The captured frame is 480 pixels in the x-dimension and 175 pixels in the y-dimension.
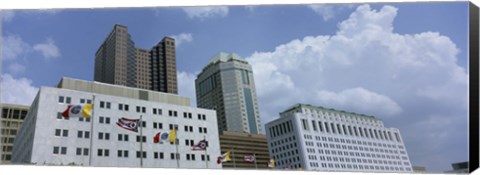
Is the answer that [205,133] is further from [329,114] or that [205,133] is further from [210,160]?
[329,114]

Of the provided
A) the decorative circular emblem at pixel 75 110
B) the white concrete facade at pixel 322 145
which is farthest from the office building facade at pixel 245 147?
the decorative circular emblem at pixel 75 110

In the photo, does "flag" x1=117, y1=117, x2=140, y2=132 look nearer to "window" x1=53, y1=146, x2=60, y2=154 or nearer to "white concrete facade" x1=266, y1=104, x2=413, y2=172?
"window" x1=53, y1=146, x2=60, y2=154

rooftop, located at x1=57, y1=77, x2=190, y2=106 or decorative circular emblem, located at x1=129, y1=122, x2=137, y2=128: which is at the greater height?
rooftop, located at x1=57, y1=77, x2=190, y2=106

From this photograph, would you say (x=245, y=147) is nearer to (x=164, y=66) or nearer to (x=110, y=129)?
(x=164, y=66)

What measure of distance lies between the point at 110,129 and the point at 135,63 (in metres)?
101

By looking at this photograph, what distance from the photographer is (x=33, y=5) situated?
37656mm

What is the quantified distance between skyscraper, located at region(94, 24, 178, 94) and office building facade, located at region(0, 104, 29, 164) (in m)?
36.7

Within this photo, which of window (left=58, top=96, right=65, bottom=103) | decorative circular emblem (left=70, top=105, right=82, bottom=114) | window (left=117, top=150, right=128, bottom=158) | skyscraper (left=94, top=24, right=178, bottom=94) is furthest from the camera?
skyscraper (left=94, top=24, right=178, bottom=94)

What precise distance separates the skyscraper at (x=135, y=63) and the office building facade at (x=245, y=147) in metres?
28.8

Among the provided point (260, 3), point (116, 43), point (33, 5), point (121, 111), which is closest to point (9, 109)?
point (116, 43)

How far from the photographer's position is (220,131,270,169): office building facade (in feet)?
529

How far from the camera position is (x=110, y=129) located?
6938 centimetres

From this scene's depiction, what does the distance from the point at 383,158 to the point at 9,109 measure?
492 ft

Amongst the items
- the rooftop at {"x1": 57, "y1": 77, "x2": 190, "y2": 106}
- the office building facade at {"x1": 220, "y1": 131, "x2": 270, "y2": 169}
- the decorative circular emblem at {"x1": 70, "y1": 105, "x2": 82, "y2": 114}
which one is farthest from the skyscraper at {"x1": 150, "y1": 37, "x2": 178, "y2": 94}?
the decorative circular emblem at {"x1": 70, "y1": 105, "x2": 82, "y2": 114}
